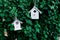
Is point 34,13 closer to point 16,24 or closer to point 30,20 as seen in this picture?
point 30,20

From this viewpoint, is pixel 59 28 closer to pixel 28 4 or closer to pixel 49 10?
pixel 49 10

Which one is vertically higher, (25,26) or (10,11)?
(10,11)

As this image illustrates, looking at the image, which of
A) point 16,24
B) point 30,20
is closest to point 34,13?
point 30,20

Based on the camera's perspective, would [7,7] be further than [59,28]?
No

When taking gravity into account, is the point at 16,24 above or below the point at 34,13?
below

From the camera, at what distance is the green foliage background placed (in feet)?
8.41

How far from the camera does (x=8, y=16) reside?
2.60m

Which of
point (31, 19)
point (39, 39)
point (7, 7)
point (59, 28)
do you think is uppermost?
point (7, 7)

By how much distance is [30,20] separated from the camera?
2.64m

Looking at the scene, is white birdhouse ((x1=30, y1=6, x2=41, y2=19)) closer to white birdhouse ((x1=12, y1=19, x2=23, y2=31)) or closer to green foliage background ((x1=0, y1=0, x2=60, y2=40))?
green foliage background ((x1=0, y1=0, x2=60, y2=40))

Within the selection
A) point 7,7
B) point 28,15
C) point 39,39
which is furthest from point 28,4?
point 39,39

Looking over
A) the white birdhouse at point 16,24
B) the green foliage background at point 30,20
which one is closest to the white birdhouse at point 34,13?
the green foliage background at point 30,20

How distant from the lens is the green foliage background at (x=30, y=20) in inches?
101

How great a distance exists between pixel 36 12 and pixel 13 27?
1.49ft
